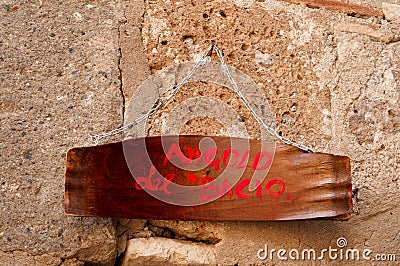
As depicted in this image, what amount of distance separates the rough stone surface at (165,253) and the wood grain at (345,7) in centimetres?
72

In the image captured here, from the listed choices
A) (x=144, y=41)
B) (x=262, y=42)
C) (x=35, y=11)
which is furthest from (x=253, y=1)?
(x=35, y=11)

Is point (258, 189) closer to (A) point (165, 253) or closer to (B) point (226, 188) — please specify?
(B) point (226, 188)

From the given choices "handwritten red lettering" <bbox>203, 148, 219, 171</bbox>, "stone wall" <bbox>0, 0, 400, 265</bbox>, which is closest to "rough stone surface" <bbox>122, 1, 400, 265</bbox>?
"stone wall" <bbox>0, 0, 400, 265</bbox>

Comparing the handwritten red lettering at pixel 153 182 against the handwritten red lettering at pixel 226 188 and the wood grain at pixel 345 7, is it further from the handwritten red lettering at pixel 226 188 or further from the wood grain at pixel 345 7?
the wood grain at pixel 345 7

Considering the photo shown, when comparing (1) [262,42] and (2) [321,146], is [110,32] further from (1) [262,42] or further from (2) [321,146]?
(2) [321,146]

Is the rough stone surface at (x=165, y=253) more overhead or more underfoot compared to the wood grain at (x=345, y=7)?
more underfoot

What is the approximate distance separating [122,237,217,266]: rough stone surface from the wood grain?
0.72 metres

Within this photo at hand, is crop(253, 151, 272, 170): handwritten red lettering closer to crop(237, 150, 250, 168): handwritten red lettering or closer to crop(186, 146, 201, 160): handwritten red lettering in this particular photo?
crop(237, 150, 250, 168): handwritten red lettering

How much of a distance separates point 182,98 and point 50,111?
1.02 feet

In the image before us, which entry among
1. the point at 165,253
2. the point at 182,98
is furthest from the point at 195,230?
the point at 182,98

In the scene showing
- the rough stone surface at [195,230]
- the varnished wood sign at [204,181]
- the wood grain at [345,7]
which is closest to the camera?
the varnished wood sign at [204,181]

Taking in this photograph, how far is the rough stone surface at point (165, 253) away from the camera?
4.18ft

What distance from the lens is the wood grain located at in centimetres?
156

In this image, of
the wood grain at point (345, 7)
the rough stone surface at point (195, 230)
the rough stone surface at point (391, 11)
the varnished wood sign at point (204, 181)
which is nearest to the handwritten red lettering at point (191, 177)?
the varnished wood sign at point (204, 181)
